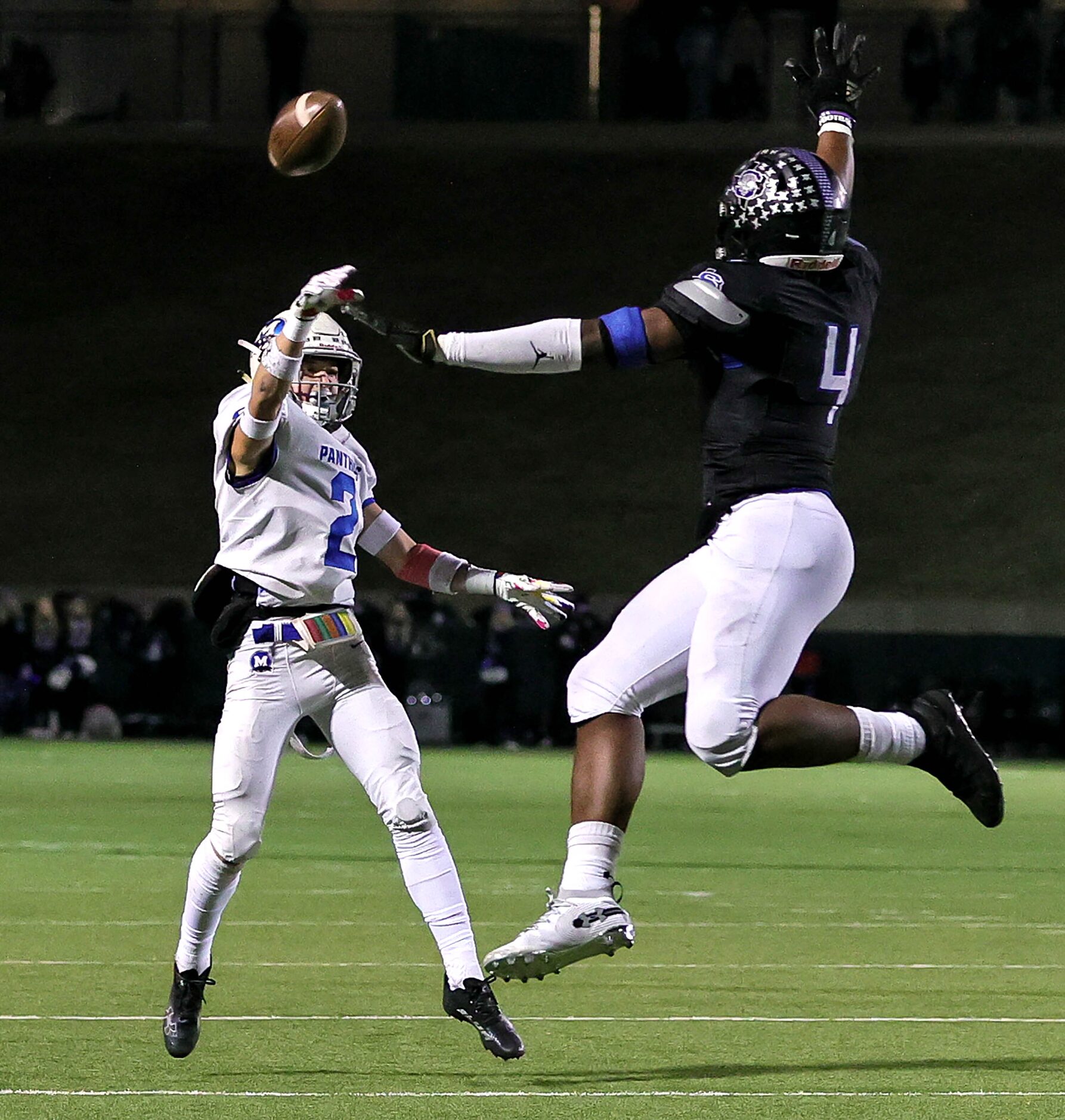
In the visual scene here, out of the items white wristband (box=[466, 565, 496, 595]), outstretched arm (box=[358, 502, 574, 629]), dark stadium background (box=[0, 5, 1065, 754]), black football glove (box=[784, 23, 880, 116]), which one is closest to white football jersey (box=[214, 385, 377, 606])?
outstretched arm (box=[358, 502, 574, 629])

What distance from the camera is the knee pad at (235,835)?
539cm

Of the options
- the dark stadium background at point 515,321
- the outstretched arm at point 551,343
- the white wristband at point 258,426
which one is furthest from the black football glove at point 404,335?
the dark stadium background at point 515,321

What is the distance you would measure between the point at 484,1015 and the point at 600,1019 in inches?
35.2

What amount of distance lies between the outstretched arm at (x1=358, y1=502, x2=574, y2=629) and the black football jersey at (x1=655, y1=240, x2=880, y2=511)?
575 mm

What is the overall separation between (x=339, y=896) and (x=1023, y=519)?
45.6 feet

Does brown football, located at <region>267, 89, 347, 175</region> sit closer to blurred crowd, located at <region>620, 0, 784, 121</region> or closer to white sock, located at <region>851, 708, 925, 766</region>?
white sock, located at <region>851, 708, 925, 766</region>

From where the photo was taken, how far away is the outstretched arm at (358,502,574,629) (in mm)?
5805

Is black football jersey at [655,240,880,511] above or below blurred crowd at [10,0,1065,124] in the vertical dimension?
above

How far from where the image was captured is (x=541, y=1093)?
486 cm

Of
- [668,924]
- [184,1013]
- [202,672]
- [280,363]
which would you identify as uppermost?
[280,363]

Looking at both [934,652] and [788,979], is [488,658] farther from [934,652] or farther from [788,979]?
[788,979]

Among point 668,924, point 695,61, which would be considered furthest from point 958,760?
point 695,61

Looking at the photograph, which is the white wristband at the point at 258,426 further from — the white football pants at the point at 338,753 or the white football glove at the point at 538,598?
the white football glove at the point at 538,598

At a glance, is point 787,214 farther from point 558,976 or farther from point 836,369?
point 558,976
